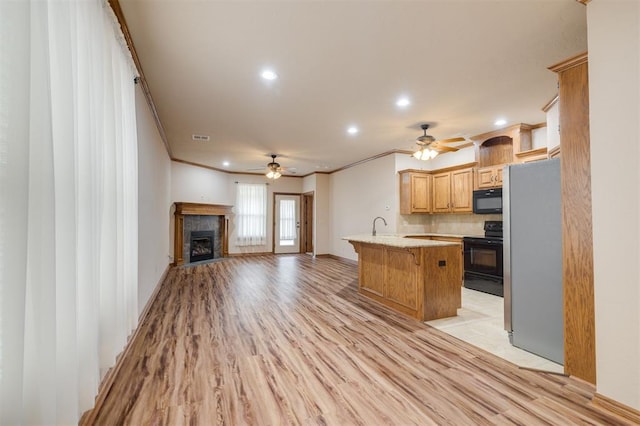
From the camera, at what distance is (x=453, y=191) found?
19.4ft

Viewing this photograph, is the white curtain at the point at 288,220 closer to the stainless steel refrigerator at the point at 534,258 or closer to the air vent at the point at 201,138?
the air vent at the point at 201,138

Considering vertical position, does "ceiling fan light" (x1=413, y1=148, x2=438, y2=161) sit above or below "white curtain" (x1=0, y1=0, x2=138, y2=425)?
above

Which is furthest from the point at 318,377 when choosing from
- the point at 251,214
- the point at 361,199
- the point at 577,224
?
the point at 251,214

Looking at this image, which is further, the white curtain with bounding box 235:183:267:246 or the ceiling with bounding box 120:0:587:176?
the white curtain with bounding box 235:183:267:246

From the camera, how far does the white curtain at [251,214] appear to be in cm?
927

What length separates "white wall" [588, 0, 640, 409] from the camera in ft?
5.64

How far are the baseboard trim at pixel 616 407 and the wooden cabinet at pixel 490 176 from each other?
3837 mm

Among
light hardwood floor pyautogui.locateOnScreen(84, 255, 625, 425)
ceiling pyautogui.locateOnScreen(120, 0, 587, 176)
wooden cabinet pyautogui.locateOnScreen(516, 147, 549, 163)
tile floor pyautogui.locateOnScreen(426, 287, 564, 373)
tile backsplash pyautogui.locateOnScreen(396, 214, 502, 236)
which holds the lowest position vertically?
tile floor pyautogui.locateOnScreen(426, 287, 564, 373)

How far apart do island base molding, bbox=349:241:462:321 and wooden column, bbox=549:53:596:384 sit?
1.40 m


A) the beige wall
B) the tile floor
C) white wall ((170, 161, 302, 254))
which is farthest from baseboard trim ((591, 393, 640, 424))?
white wall ((170, 161, 302, 254))

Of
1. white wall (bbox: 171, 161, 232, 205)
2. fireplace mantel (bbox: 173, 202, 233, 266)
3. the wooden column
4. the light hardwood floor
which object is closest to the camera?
the light hardwood floor

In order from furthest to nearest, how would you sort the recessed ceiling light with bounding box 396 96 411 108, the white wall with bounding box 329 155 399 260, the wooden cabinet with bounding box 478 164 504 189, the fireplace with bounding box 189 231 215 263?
the fireplace with bounding box 189 231 215 263
the white wall with bounding box 329 155 399 260
the wooden cabinet with bounding box 478 164 504 189
the recessed ceiling light with bounding box 396 96 411 108

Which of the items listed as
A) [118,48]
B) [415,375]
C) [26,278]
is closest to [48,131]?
[26,278]

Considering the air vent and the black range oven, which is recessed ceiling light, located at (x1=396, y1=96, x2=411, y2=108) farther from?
the air vent
